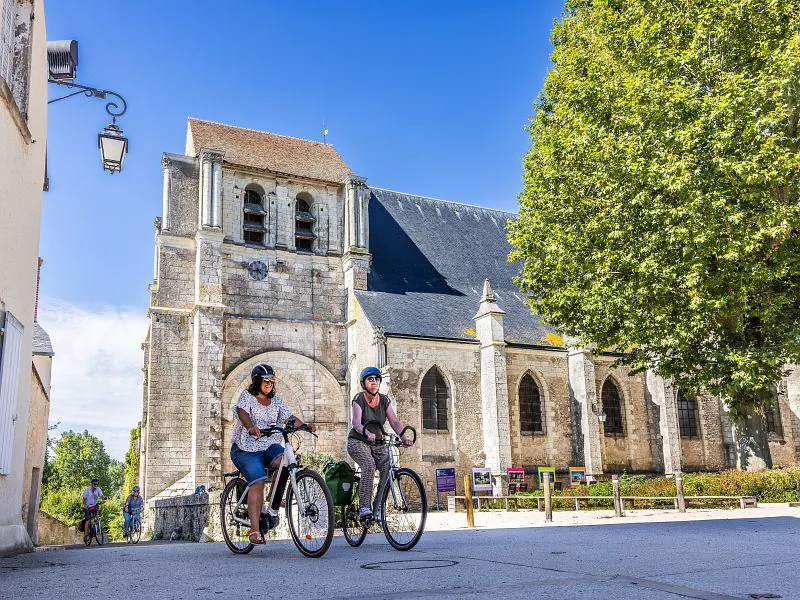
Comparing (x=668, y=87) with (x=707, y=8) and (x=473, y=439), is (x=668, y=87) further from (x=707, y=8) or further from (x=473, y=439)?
(x=473, y=439)

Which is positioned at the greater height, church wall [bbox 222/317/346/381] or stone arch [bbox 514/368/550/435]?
church wall [bbox 222/317/346/381]

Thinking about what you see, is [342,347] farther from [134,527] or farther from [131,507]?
[134,527]

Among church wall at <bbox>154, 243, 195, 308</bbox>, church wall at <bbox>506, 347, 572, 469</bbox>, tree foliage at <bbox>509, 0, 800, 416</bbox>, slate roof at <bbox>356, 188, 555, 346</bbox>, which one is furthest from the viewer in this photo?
slate roof at <bbox>356, 188, 555, 346</bbox>

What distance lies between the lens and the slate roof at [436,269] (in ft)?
84.8

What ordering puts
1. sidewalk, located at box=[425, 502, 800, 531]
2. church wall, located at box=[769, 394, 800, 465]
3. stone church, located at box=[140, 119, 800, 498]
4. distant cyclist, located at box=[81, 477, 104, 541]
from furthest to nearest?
church wall, located at box=[769, 394, 800, 465] → stone church, located at box=[140, 119, 800, 498] → distant cyclist, located at box=[81, 477, 104, 541] → sidewalk, located at box=[425, 502, 800, 531]

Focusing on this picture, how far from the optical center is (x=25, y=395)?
8.20m

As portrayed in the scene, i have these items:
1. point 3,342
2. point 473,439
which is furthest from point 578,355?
point 3,342

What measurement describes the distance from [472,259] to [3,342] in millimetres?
24358

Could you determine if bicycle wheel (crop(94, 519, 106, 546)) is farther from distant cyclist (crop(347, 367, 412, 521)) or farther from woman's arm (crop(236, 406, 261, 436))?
woman's arm (crop(236, 406, 261, 436))

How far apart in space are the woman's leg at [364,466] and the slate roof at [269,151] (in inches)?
811

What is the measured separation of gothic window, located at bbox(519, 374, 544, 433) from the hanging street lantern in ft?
64.0

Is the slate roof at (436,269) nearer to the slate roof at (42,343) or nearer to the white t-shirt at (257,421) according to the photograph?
the slate roof at (42,343)

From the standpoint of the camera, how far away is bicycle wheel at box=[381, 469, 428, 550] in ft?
21.3

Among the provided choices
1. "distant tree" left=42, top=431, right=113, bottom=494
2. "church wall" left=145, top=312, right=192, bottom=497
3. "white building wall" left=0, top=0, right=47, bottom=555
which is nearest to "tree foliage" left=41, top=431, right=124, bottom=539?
"distant tree" left=42, top=431, right=113, bottom=494
